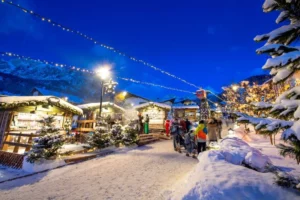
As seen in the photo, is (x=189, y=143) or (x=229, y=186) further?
(x=189, y=143)

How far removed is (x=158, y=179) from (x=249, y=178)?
9.67ft

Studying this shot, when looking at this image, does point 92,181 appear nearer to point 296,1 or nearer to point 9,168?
point 9,168

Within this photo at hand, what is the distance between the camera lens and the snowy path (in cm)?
531

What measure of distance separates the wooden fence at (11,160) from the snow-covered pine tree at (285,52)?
31.4ft

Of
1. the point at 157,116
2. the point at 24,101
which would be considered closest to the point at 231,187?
the point at 24,101

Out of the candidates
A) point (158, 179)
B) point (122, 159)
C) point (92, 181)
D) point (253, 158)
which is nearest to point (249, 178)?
point (253, 158)

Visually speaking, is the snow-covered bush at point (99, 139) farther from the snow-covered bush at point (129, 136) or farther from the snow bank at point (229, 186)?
the snow bank at point (229, 186)

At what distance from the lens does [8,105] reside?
34.2ft

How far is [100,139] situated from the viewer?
38.5 ft

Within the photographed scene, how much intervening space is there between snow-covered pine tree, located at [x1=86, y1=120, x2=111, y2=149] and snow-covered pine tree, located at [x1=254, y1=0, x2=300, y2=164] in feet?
33.6

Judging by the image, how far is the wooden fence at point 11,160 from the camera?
8068 millimetres

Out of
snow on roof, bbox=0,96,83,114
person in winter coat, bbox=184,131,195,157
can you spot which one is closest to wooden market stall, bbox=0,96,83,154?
snow on roof, bbox=0,96,83,114

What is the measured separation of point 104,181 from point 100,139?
5.64 metres

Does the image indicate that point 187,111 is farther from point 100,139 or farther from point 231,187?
point 231,187
